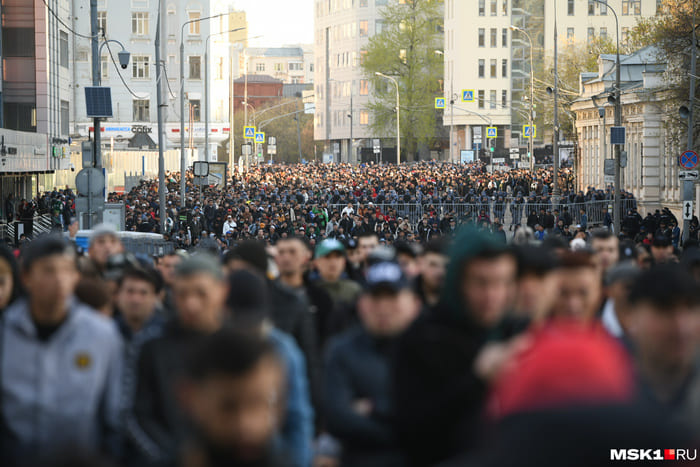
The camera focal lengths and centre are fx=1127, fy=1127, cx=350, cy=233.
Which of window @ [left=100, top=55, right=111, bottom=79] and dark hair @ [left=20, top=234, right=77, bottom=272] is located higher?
window @ [left=100, top=55, right=111, bottom=79]

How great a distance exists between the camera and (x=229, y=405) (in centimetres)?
280

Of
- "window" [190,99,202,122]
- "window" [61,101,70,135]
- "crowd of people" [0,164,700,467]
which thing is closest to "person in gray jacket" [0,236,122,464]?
"crowd of people" [0,164,700,467]

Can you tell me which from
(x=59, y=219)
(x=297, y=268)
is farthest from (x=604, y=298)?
(x=59, y=219)

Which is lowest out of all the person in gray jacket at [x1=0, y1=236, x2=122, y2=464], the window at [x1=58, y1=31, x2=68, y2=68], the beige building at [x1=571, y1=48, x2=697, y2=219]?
the person in gray jacket at [x1=0, y1=236, x2=122, y2=464]

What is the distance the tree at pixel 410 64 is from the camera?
105m

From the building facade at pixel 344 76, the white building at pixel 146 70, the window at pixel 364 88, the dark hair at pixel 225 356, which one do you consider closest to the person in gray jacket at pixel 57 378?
the dark hair at pixel 225 356

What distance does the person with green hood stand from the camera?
381 centimetres

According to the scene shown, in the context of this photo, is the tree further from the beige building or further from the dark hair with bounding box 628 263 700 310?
the dark hair with bounding box 628 263 700 310

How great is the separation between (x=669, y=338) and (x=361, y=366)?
151cm

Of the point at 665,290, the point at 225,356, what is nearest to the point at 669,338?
the point at 665,290

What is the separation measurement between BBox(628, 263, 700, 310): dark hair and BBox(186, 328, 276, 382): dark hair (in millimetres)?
1488

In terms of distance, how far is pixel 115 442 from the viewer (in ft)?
16.4

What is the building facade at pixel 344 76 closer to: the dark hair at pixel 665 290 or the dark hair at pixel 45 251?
the dark hair at pixel 45 251

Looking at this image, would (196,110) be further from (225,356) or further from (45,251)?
(225,356)
